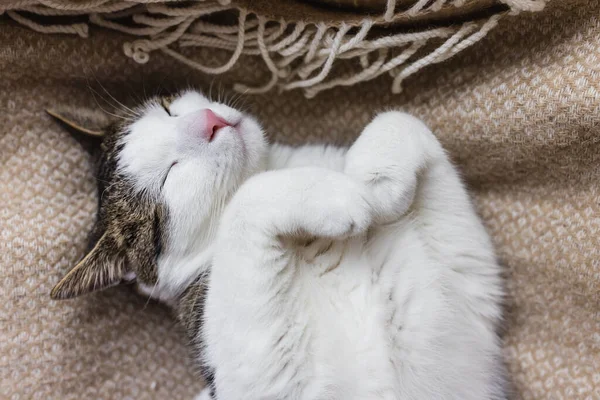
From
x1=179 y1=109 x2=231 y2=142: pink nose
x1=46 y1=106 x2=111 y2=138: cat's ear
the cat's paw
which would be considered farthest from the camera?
x1=46 y1=106 x2=111 y2=138: cat's ear

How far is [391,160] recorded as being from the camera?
0.97 m

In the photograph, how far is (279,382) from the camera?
0.90 meters

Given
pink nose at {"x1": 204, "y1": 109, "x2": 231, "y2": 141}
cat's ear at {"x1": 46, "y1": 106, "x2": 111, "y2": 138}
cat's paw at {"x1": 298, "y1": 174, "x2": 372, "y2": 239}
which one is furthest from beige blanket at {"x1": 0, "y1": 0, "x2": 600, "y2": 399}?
cat's paw at {"x1": 298, "y1": 174, "x2": 372, "y2": 239}

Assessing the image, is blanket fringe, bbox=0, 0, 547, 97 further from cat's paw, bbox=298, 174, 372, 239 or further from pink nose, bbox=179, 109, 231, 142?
cat's paw, bbox=298, 174, 372, 239

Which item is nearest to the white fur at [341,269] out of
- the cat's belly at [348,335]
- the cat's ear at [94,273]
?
the cat's belly at [348,335]

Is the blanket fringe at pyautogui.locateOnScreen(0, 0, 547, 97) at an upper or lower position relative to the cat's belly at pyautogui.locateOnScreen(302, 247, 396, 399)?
upper

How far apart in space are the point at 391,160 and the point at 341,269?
0.76ft

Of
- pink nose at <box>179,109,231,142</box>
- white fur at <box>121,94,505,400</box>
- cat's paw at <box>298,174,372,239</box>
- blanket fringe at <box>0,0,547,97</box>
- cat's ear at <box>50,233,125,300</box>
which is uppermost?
blanket fringe at <box>0,0,547,97</box>

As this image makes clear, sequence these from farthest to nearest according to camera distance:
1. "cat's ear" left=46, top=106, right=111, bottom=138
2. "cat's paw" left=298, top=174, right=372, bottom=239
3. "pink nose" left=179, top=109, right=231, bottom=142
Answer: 1. "cat's ear" left=46, top=106, right=111, bottom=138
2. "pink nose" left=179, top=109, right=231, bottom=142
3. "cat's paw" left=298, top=174, right=372, bottom=239

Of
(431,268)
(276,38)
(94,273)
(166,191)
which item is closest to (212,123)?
(166,191)

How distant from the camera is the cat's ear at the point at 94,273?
1063 millimetres

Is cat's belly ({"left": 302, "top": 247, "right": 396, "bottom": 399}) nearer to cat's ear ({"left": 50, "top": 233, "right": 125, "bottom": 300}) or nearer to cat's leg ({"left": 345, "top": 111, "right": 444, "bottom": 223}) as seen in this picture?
cat's leg ({"left": 345, "top": 111, "right": 444, "bottom": 223})

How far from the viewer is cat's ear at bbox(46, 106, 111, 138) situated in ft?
3.93

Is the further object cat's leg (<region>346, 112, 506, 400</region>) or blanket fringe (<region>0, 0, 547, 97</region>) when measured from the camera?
blanket fringe (<region>0, 0, 547, 97</region>)
